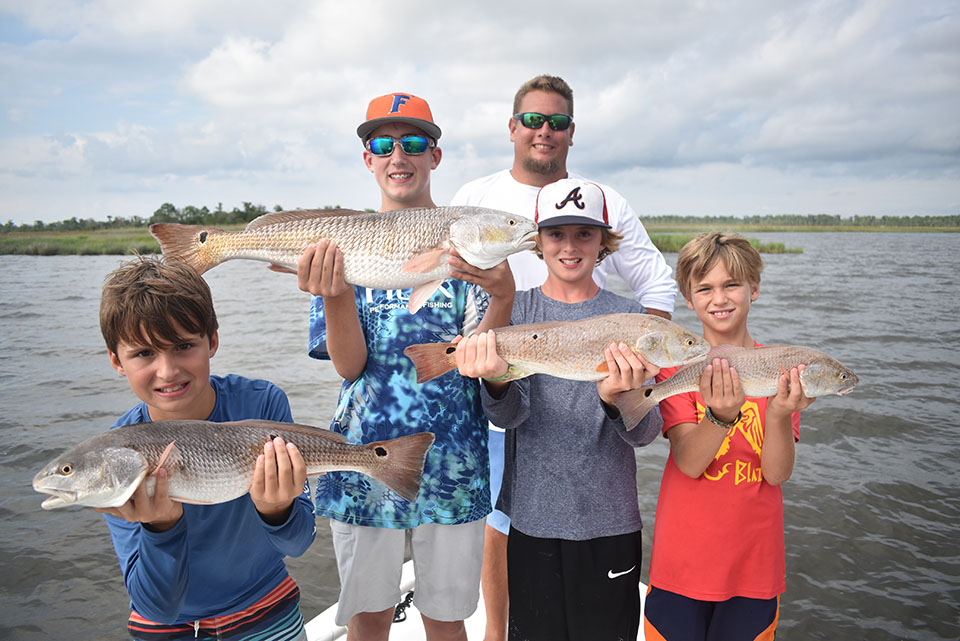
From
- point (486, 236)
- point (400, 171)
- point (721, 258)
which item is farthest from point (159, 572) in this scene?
point (721, 258)

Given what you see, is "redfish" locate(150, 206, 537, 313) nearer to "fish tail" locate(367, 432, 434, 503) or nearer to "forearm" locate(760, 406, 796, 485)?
"fish tail" locate(367, 432, 434, 503)

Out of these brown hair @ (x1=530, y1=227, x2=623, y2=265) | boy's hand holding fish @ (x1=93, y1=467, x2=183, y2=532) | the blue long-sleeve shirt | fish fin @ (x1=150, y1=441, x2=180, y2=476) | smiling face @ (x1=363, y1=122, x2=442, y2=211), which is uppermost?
smiling face @ (x1=363, y1=122, x2=442, y2=211)

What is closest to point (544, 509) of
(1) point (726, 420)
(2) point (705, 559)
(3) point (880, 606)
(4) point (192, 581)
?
(2) point (705, 559)

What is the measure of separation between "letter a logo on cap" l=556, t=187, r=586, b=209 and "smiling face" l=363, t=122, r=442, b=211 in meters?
0.87

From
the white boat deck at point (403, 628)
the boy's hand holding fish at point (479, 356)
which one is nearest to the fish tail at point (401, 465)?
the boy's hand holding fish at point (479, 356)

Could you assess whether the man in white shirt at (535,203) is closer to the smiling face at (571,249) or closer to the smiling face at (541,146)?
the smiling face at (541,146)

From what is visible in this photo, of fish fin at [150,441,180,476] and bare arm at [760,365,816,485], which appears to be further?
bare arm at [760,365,816,485]

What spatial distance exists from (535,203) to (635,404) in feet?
6.95

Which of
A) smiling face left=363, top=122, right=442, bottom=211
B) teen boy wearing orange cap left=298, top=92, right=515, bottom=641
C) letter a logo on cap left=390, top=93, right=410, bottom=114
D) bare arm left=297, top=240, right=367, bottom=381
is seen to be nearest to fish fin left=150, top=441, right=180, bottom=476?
bare arm left=297, top=240, right=367, bottom=381

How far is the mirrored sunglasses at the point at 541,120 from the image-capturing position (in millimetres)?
4520

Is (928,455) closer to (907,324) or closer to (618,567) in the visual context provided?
(618,567)

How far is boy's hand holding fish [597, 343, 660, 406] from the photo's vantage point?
8.89ft

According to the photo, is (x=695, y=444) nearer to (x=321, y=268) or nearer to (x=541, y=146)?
(x=321, y=268)

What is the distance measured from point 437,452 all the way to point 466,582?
2.62 ft
